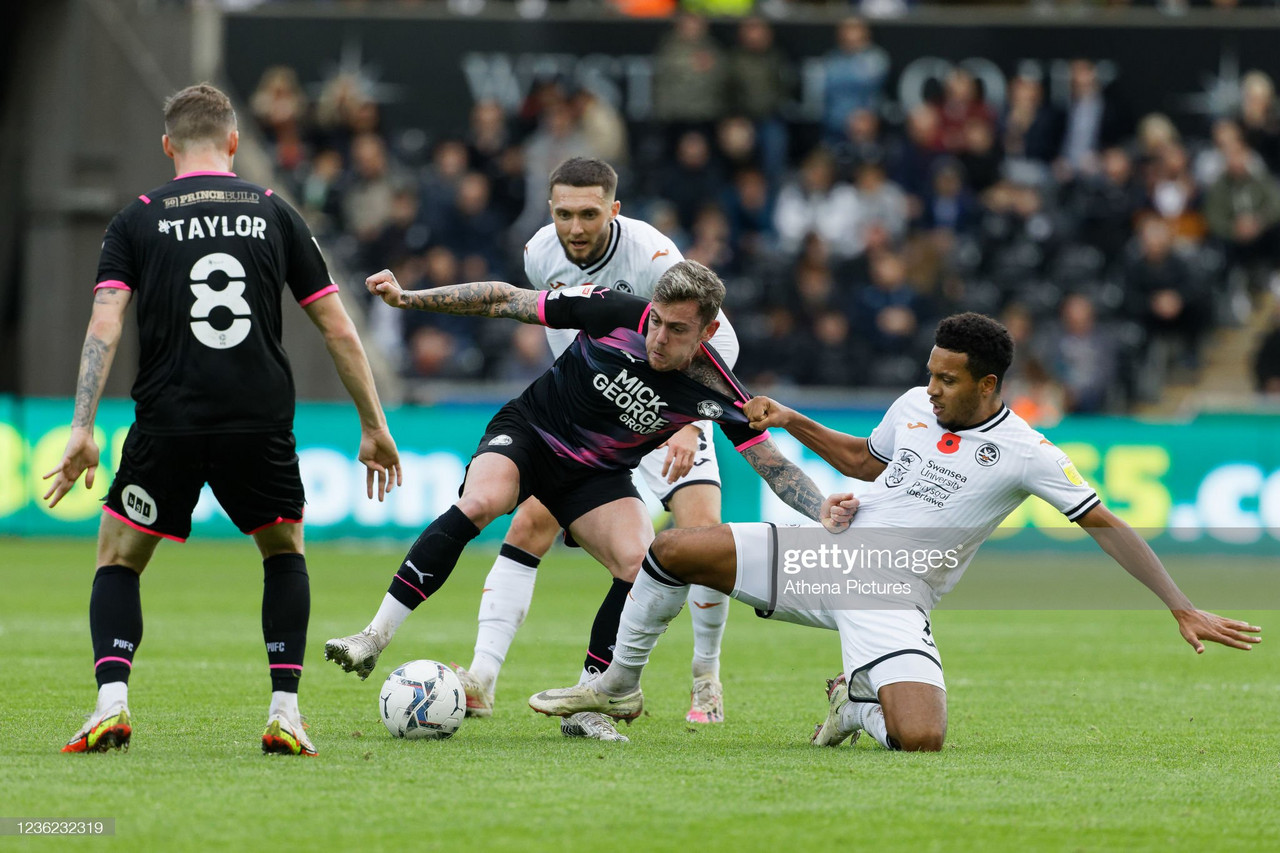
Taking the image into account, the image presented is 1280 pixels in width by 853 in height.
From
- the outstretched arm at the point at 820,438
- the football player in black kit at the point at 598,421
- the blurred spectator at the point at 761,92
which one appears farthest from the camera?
the blurred spectator at the point at 761,92

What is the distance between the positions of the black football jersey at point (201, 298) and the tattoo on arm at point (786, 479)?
6.54 feet

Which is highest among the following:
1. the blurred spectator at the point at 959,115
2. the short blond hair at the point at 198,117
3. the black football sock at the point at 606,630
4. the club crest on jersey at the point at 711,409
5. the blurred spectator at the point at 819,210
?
the blurred spectator at the point at 959,115

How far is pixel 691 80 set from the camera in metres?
18.8

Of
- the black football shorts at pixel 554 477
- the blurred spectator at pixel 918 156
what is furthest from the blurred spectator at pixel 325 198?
the black football shorts at pixel 554 477

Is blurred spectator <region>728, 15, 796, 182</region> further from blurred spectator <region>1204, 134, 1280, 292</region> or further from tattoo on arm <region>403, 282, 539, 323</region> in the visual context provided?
tattoo on arm <region>403, 282, 539, 323</region>

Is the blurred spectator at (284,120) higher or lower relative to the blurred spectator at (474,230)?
higher

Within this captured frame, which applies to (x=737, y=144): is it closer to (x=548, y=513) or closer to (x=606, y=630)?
(x=548, y=513)

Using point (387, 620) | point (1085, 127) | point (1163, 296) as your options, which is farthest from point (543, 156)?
point (387, 620)

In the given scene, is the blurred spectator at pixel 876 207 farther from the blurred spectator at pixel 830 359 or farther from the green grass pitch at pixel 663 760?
the green grass pitch at pixel 663 760

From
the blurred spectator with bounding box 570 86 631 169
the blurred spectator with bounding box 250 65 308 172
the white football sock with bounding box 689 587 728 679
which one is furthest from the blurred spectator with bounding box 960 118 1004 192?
the white football sock with bounding box 689 587 728 679

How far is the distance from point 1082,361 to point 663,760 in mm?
11993

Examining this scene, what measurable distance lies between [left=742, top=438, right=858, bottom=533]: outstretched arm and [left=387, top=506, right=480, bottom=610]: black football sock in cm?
118

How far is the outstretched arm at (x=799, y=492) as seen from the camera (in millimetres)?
6457

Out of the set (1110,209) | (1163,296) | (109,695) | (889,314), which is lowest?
(109,695)
